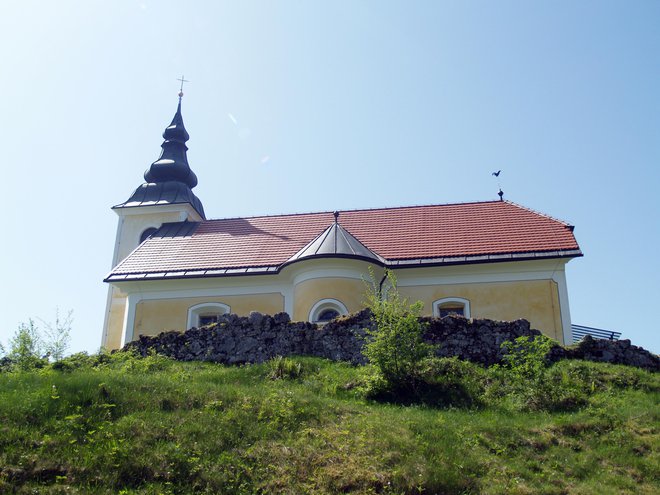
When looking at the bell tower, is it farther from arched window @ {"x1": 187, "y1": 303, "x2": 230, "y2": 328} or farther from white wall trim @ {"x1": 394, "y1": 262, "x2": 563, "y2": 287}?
white wall trim @ {"x1": 394, "y1": 262, "x2": 563, "y2": 287}

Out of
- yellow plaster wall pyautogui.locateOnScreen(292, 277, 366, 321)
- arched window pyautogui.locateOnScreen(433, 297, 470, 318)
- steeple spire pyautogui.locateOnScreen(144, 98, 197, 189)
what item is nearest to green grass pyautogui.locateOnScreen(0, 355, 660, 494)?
yellow plaster wall pyautogui.locateOnScreen(292, 277, 366, 321)

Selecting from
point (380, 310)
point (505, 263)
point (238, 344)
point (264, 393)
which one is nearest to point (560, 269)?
point (505, 263)

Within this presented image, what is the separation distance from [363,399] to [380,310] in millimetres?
1976

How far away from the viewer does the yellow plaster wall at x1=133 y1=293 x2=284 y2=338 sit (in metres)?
21.4

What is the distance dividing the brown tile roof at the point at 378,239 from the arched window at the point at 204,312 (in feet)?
3.21

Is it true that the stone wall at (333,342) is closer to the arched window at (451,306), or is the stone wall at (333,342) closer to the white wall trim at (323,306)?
the white wall trim at (323,306)

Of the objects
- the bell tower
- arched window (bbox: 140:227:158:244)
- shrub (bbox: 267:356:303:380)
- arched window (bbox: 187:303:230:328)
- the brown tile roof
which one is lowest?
shrub (bbox: 267:356:303:380)

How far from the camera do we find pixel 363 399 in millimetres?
12344

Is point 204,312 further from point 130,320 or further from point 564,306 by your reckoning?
point 564,306

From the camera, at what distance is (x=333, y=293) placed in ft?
62.7

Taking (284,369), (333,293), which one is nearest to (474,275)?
(333,293)

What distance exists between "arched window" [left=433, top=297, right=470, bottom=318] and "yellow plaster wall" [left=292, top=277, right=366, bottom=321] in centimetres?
263

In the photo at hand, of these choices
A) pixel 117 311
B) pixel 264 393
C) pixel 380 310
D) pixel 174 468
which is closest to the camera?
pixel 174 468

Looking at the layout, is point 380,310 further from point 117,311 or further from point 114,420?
point 117,311
